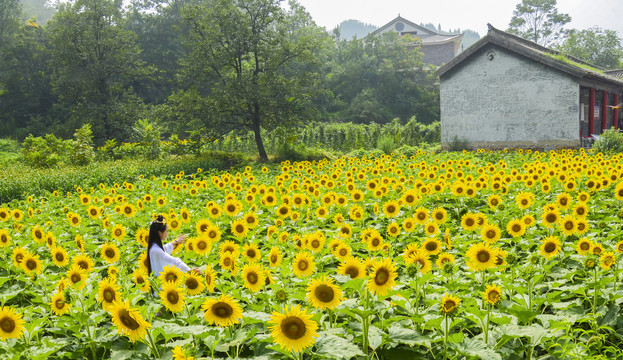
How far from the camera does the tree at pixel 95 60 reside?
25.9 meters

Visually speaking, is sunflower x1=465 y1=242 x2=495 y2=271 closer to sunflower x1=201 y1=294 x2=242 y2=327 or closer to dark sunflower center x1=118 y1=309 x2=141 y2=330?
sunflower x1=201 y1=294 x2=242 y2=327

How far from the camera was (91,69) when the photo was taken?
85.6 ft

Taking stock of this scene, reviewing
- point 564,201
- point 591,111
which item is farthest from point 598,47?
point 564,201

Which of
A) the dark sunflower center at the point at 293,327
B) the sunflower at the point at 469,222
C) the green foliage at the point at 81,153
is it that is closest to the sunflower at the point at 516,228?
the sunflower at the point at 469,222

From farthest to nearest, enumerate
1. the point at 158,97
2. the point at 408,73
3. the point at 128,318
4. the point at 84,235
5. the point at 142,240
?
the point at 408,73, the point at 158,97, the point at 84,235, the point at 142,240, the point at 128,318

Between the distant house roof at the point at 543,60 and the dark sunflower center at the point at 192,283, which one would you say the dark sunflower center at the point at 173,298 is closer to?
the dark sunflower center at the point at 192,283

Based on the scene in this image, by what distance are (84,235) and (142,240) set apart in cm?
190

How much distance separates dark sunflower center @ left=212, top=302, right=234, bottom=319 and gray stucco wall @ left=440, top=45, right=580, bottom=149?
17988 mm

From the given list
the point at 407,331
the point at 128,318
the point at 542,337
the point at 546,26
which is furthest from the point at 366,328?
the point at 546,26

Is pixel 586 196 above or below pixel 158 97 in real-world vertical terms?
below

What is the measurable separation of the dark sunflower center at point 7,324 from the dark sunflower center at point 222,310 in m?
1.15

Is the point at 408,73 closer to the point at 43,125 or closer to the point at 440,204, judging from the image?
the point at 43,125

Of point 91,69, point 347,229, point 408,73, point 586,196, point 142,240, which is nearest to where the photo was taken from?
point 347,229

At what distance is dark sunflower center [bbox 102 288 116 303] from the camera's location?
245 cm
